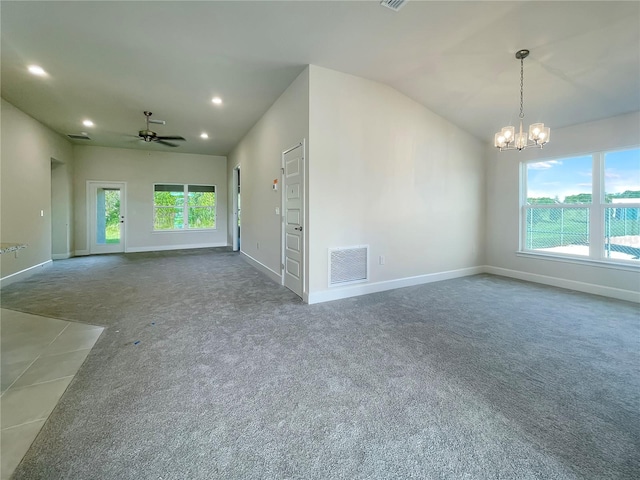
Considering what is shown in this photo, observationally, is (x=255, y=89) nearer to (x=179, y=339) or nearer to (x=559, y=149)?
(x=179, y=339)

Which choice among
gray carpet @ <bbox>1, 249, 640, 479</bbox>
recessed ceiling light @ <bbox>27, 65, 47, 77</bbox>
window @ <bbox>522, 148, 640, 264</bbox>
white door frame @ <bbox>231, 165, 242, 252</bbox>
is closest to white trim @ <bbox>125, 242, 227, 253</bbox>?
white door frame @ <bbox>231, 165, 242, 252</bbox>

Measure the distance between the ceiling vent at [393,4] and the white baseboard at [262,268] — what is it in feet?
12.1

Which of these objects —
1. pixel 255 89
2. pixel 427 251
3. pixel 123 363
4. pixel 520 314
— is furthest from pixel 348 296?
pixel 255 89

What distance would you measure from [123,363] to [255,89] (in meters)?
4.03

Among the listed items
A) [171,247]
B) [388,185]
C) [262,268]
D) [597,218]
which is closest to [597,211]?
[597,218]

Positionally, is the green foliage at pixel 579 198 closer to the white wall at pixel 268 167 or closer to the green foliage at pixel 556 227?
the green foliage at pixel 556 227

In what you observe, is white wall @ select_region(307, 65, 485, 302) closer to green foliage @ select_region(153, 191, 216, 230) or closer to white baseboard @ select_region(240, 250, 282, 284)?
white baseboard @ select_region(240, 250, 282, 284)

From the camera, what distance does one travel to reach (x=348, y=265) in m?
3.96

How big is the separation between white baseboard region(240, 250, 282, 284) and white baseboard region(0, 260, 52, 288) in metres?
3.98

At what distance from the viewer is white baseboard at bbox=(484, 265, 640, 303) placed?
3828mm

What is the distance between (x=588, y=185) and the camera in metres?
4.30

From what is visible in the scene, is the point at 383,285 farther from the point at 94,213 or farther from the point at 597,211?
the point at 94,213

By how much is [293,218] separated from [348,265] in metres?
1.09

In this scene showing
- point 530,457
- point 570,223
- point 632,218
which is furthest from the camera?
point 570,223
